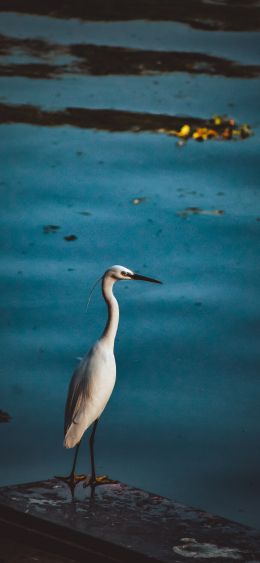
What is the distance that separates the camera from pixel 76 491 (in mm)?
3770

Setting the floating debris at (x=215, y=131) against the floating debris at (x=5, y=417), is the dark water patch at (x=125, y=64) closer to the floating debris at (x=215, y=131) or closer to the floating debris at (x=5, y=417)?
the floating debris at (x=215, y=131)

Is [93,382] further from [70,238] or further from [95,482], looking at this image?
[70,238]

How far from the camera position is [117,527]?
343cm

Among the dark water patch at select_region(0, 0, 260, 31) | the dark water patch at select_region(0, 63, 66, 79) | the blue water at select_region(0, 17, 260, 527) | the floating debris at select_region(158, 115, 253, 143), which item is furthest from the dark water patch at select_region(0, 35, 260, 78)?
the floating debris at select_region(158, 115, 253, 143)

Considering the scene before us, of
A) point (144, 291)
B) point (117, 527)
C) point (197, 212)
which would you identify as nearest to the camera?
point (117, 527)

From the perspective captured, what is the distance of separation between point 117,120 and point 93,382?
5.52m

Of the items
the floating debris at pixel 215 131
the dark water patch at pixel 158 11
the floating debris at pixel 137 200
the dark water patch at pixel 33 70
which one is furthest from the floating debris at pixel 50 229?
the dark water patch at pixel 158 11

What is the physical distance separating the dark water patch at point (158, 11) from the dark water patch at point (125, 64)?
1.86ft

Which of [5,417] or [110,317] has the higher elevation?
[110,317]

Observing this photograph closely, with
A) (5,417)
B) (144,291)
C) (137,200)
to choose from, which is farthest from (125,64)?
(5,417)

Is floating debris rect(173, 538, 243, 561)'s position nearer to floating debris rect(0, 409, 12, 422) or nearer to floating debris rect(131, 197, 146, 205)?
floating debris rect(0, 409, 12, 422)

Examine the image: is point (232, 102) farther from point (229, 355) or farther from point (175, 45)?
point (229, 355)

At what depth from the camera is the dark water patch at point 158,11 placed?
10.5m

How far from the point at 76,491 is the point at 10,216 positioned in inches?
160
